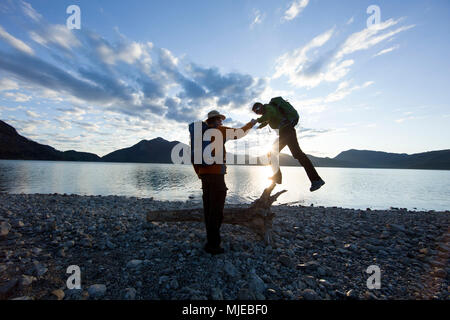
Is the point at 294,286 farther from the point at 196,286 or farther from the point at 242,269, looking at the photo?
the point at 196,286

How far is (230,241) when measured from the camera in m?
5.65

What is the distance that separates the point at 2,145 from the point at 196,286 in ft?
947

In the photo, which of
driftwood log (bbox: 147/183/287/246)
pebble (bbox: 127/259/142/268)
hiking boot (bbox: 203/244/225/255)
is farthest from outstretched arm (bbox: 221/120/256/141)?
pebble (bbox: 127/259/142/268)

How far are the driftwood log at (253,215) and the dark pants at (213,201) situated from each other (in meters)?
1.36

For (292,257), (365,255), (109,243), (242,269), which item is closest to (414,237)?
(365,255)

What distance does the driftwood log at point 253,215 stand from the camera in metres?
5.97

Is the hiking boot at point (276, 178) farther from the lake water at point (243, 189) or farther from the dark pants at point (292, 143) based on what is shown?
the lake water at point (243, 189)

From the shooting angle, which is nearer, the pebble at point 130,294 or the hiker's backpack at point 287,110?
the pebble at point 130,294

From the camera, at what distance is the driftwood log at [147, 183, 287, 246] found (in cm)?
597

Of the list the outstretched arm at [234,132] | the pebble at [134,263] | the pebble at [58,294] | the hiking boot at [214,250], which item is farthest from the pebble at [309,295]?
the pebble at [58,294]

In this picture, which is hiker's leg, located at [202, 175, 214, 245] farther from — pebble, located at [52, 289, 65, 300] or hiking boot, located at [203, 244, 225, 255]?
pebble, located at [52, 289, 65, 300]

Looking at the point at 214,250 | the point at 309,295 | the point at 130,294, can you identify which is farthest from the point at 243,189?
the point at 130,294

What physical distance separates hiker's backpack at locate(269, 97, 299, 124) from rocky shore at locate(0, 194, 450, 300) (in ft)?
12.0

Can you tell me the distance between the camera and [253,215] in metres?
6.12
